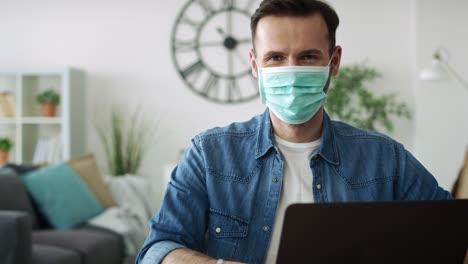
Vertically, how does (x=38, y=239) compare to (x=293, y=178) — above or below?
below

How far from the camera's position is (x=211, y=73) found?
15.9ft

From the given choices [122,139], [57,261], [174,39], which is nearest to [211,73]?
[174,39]

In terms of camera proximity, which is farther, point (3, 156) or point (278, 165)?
point (3, 156)

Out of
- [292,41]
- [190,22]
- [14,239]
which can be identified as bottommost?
[14,239]

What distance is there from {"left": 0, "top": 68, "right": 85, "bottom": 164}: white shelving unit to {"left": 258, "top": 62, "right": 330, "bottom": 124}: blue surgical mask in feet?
11.8

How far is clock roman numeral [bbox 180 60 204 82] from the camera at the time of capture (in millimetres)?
4867

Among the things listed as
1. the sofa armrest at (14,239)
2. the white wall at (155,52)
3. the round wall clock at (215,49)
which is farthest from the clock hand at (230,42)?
the sofa armrest at (14,239)

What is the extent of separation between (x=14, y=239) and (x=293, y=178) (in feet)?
6.11

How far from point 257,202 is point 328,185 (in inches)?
6.7

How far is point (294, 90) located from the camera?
1.36 meters

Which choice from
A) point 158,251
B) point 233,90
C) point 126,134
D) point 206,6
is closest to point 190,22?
point 206,6

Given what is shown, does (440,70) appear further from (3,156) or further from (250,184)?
(3,156)

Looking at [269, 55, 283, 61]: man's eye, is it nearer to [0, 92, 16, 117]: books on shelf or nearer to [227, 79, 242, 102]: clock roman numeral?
[227, 79, 242, 102]: clock roman numeral

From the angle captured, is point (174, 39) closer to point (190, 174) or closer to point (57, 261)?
point (57, 261)
